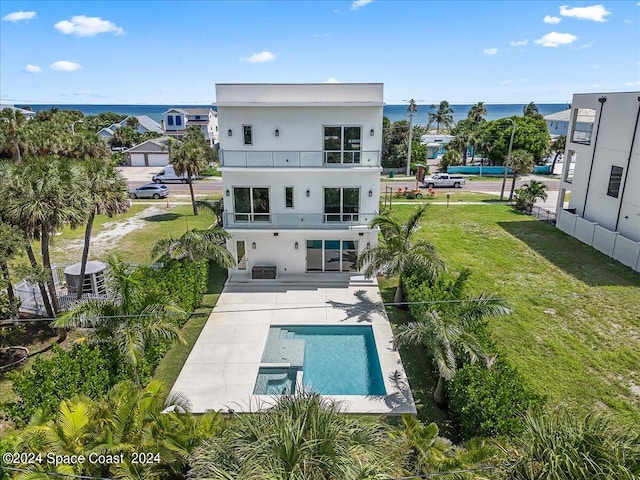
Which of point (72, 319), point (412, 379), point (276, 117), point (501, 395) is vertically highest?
point (276, 117)

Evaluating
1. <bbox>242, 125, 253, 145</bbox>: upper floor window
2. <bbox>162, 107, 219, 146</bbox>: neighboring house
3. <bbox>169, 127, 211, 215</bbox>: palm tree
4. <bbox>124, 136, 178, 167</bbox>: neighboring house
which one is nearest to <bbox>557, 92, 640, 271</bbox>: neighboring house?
<bbox>242, 125, 253, 145</bbox>: upper floor window

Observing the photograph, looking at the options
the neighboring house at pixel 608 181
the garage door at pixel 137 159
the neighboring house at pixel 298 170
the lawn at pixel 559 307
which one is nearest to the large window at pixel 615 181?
the neighboring house at pixel 608 181

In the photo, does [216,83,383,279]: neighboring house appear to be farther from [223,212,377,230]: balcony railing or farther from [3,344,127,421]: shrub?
[3,344,127,421]: shrub

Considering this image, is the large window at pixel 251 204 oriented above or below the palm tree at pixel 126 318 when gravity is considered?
above

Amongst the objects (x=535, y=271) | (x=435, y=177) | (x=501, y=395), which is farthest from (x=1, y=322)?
(x=435, y=177)

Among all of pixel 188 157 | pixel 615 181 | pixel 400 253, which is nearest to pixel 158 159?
pixel 188 157

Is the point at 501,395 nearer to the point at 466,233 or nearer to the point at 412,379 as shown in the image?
the point at 412,379

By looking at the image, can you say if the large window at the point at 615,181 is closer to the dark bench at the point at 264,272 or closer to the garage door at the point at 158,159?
the dark bench at the point at 264,272
